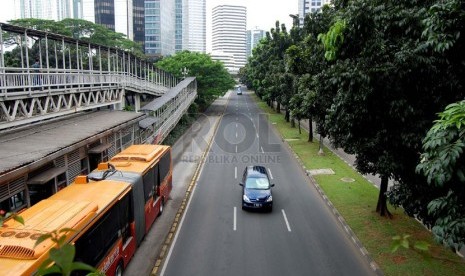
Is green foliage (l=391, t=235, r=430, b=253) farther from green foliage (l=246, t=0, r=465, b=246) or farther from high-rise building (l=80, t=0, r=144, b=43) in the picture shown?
high-rise building (l=80, t=0, r=144, b=43)

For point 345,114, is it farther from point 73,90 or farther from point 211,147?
point 211,147

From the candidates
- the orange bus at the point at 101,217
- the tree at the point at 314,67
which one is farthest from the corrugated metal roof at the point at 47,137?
the tree at the point at 314,67

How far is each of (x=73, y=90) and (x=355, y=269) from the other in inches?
670

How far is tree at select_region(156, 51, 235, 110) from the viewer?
6197 cm

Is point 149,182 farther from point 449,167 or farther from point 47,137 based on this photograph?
point 449,167

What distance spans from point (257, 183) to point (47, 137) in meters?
10.6

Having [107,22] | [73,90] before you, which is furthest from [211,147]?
[107,22]

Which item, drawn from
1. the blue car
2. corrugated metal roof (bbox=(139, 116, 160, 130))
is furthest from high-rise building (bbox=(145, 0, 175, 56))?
the blue car

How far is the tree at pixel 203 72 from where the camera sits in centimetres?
6197

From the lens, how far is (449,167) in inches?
262

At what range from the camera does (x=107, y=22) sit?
130m

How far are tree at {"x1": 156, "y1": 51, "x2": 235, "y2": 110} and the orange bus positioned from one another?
44038 mm

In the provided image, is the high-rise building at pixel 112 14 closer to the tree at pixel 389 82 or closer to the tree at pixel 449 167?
the tree at pixel 389 82

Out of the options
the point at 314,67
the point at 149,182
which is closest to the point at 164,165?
the point at 149,182
